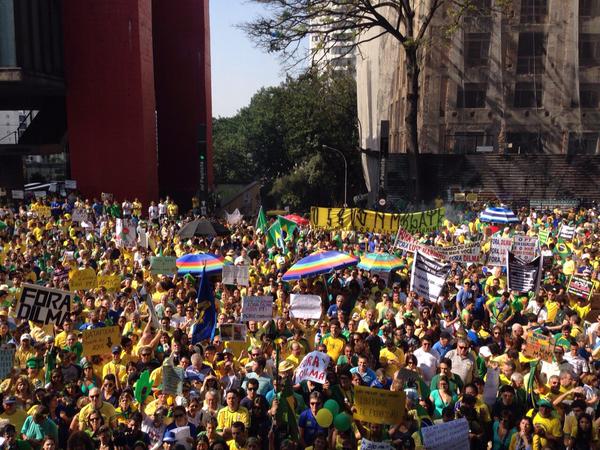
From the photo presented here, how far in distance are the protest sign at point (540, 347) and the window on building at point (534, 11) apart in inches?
1369

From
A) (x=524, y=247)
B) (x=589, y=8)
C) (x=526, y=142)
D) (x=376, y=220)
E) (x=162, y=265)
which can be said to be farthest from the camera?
(x=526, y=142)

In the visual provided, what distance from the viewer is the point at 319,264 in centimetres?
1316

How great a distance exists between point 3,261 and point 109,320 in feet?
24.5

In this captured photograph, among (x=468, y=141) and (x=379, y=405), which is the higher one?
(x=468, y=141)

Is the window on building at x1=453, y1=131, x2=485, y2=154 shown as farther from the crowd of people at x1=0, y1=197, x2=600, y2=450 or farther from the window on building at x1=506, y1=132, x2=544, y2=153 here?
the crowd of people at x1=0, y1=197, x2=600, y2=450

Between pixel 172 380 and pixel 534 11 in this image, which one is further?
pixel 534 11

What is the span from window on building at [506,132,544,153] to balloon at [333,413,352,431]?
3520 cm

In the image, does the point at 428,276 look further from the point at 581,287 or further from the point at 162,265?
the point at 162,265

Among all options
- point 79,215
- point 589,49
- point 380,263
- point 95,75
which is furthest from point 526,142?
point 380,263

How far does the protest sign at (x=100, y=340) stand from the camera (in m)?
8.81

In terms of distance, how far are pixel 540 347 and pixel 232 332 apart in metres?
3.90

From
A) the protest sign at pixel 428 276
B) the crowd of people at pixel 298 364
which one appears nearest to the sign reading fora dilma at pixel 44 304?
the crowd of people at pixel 298 364

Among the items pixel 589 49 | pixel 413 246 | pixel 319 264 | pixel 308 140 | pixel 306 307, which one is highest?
pixel 589 49

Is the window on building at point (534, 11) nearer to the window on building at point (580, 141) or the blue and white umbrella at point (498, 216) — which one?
the window on building at point (580, 141)
